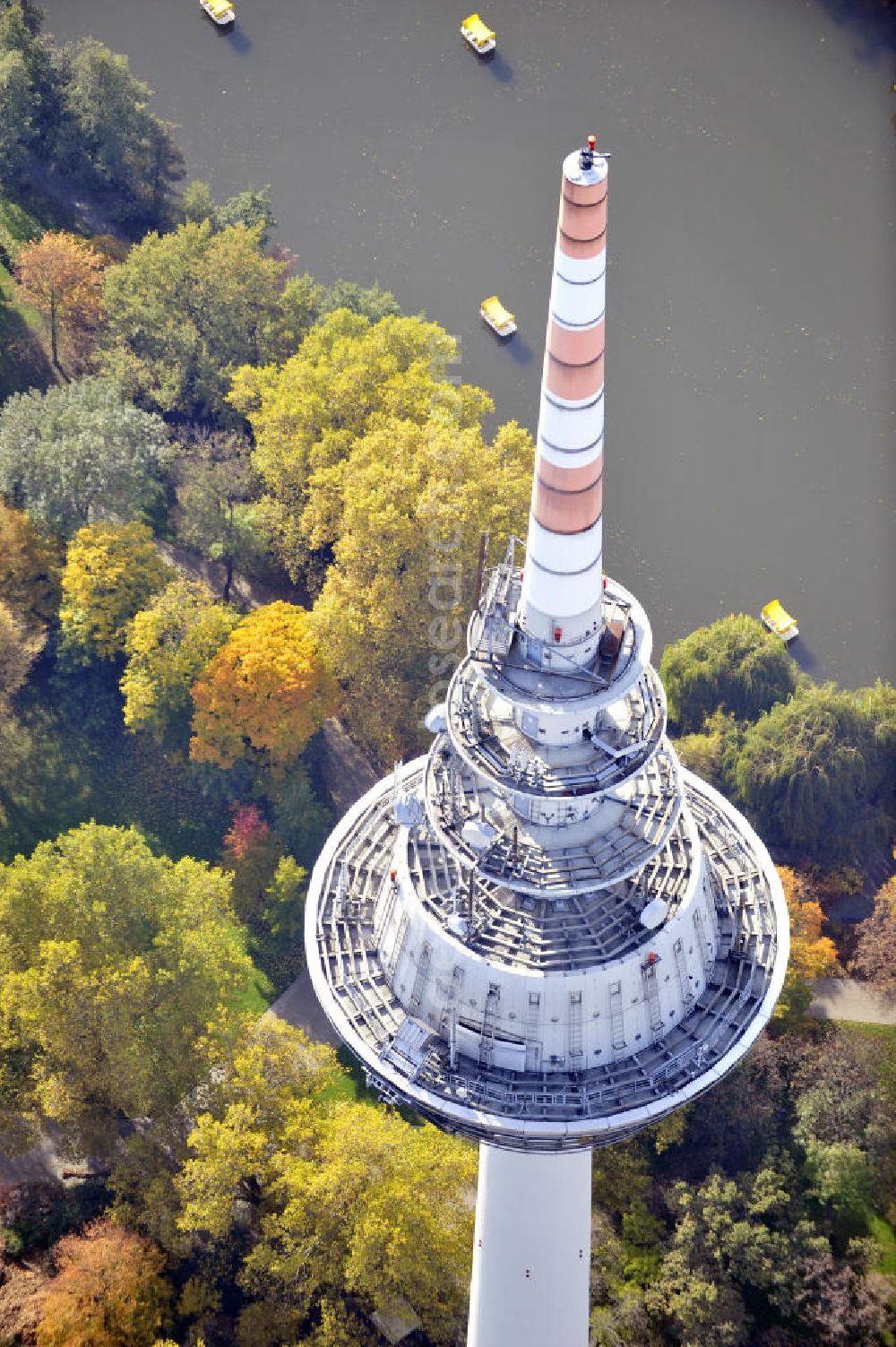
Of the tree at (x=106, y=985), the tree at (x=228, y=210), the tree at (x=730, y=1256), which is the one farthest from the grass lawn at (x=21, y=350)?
the tree at (x=730, y=1256)

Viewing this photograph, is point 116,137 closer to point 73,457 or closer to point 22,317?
point 22,317

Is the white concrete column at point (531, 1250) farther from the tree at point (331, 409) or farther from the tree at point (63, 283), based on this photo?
the tree at point (63, 283)

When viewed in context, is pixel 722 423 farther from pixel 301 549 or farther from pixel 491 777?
pixel 491 777

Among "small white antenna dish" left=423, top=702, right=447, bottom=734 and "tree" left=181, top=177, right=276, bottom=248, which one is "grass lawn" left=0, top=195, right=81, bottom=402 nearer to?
"tree" left=181, top=177, right=276, bottom=248

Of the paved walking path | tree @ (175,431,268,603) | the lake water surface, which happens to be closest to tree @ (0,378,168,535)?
tree @ (175,431,268,603)

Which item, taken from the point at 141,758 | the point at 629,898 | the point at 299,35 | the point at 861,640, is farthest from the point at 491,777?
the point at 299,35
